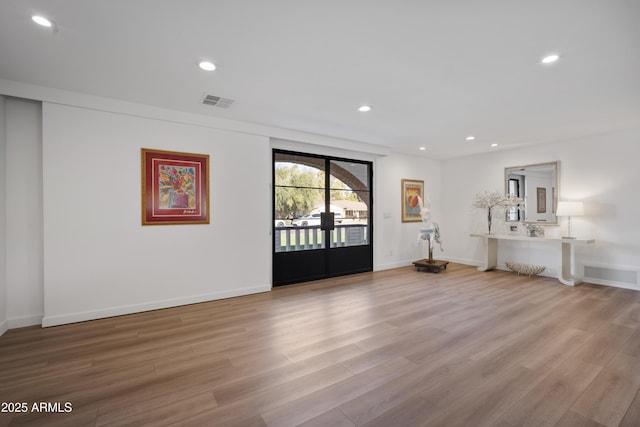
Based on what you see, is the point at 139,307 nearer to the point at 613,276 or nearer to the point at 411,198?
the point at 411,198

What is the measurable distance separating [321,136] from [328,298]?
2.79 meters

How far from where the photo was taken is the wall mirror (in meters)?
5.43

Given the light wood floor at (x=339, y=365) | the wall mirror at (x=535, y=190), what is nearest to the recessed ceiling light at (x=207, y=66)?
the light wood floor at (x=339, y=365)

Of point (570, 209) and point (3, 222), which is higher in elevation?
point (570, 209)

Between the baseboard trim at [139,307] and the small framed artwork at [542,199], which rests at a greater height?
the small framed artwork at [542,199]

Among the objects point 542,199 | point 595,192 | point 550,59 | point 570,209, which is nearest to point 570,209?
point 570,209

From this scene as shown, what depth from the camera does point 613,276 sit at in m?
4.73

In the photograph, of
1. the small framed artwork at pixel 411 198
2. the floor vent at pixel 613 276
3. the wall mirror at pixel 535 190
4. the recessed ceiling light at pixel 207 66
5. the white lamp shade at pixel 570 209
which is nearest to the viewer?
the recessed ceiling light at pixel 207 66

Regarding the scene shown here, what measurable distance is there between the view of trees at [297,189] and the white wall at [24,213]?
302cm

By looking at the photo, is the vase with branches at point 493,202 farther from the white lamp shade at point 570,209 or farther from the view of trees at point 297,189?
the view of trees at point 297,189

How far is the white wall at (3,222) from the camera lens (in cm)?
300

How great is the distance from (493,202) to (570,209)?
1370mm

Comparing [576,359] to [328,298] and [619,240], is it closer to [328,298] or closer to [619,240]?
[328,298]

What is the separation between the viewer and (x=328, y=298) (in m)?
4.16
